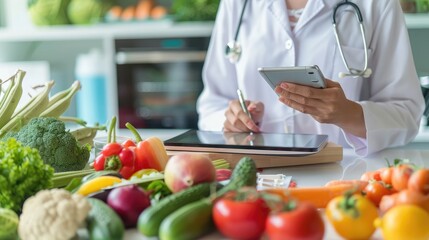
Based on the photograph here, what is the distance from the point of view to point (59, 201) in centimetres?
90

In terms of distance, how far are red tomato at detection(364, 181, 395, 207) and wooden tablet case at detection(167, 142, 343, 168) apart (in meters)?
0.38

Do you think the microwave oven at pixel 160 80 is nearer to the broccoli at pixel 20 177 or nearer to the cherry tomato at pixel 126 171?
the cherry tomato at pixel 126 171

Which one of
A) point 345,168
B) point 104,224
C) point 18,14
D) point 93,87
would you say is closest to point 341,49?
point 345,168

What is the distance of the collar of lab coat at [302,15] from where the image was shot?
6.01 ft

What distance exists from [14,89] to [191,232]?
726 millimetres

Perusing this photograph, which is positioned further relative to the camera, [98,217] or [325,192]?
[325,192]

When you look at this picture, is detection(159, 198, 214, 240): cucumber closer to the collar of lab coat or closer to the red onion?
the red onion

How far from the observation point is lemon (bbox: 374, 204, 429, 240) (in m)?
0.85

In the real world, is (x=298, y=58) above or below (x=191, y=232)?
above

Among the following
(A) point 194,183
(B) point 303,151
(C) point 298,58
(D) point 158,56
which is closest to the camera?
(A) point 194,183

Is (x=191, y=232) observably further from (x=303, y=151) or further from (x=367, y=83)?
(x=367, y=83)

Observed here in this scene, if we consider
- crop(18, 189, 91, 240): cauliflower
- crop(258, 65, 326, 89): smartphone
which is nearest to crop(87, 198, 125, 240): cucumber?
crop(18, 189, 91, 240): cauliflower

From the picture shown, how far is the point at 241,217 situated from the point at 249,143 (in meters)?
0.61

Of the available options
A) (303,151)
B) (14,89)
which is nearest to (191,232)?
(303,151)
